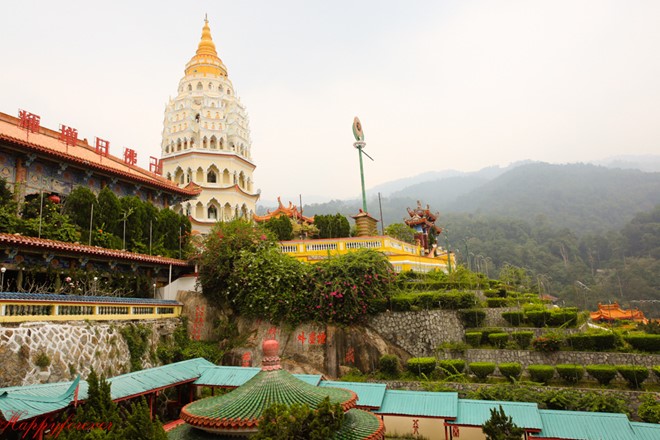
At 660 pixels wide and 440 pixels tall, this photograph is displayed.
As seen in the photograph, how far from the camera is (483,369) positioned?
16.5 metres

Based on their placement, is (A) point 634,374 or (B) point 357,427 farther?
(A) point 634,374

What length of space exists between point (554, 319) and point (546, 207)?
4397 inches

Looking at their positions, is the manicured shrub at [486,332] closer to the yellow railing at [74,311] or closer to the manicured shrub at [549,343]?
the manicured shrub at [549,343]

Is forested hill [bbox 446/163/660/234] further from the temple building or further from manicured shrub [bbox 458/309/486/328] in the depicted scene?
manicured shrub [bbox 458/309/486/328]

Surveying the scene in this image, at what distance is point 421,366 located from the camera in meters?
17.5

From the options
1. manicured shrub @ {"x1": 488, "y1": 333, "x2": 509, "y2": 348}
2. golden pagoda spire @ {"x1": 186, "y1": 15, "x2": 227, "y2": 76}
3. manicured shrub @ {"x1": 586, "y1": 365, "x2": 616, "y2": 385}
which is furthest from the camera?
golden pagoda spire @ {"x1": 186, "y1": 15, "x2": 227, "y2": 76}

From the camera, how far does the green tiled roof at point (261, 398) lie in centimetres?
719

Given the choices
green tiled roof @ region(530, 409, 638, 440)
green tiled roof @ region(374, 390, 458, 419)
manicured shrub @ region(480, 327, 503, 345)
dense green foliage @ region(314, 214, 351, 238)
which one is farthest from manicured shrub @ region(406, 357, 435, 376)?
dense green foliage @ region(314, 214, 351, 238)

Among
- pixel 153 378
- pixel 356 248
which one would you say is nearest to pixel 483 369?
pixel 356 248

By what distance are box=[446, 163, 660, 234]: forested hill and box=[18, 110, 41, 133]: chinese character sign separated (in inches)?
3689

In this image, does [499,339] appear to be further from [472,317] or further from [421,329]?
[421,329]

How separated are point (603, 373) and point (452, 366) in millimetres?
4840

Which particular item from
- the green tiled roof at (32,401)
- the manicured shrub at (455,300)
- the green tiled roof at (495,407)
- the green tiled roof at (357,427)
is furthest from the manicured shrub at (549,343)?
the green tiled roof at (32,401)

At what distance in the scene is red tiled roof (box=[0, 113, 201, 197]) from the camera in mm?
19097
